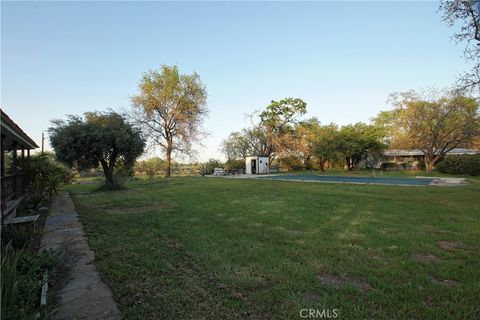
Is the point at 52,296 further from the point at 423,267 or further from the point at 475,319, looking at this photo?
the point at 423,267

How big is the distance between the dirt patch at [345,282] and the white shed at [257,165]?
93.1ft

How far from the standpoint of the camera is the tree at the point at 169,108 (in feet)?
92.2

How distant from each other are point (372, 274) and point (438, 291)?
67 cm

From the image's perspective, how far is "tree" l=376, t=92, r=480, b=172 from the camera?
26.4 m

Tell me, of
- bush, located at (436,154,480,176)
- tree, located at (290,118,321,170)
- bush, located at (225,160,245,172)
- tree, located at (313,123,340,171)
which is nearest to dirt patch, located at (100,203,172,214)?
tree, located at (313,123,340,171)

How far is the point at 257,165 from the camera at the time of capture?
31797 mm

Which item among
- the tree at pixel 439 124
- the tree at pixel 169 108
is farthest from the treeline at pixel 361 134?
the tree at pixel 169 108

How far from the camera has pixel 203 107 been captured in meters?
30.0

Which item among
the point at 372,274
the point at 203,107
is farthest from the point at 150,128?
the point at 372,274

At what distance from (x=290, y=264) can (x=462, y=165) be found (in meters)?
28.0

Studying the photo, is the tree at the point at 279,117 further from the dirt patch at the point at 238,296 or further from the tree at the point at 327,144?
the dirt patch at the point at 238,296

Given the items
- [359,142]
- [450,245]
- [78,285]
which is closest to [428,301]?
[450,245]

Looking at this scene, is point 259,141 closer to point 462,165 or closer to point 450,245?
point 462,165

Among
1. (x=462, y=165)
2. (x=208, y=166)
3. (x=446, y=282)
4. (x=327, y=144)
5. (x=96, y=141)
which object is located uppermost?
(x=327, y=144)
